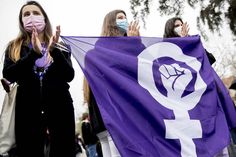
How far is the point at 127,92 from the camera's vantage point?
3.62 m

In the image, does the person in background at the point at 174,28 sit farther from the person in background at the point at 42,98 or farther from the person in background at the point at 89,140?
the person in background at the point at 89,140

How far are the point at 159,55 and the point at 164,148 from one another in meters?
0.86

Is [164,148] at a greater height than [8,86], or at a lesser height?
lesser

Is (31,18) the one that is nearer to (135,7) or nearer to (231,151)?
(231,151)

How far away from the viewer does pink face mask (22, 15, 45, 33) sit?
11.5ft

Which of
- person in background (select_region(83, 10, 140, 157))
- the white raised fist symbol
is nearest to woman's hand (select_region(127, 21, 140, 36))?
person in background (select_region(83, 10, 140, 157))

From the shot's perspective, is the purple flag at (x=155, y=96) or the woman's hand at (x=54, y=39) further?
the purple flag at (x=155, y=96)

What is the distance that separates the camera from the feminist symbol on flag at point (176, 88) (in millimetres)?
3660

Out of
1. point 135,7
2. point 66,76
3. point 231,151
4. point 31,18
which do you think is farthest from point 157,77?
point 135,7

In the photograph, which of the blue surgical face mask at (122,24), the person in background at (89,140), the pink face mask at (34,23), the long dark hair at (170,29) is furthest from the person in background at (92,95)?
the person in background at (89,140)

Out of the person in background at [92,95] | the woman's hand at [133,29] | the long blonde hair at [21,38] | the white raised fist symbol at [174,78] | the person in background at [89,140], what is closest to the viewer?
the long blonde hair at [21,38]

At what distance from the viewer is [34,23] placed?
3512mm

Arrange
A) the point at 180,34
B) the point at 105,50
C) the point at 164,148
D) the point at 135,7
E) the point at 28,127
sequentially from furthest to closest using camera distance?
the point at 135,7 → the point at 180,34 → the point at 105,50 → the point at 164,148 → the point at 28,127

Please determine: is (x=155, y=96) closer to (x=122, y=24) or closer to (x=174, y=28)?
(x=122, y=24)
